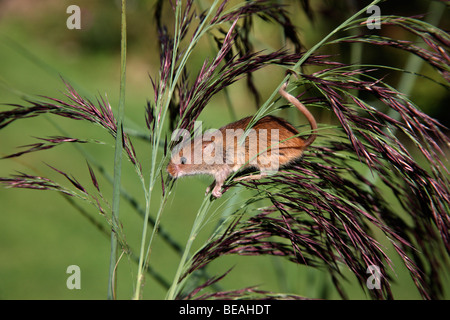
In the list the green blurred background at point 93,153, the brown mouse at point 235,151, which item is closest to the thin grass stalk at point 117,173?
the green blurred background at point 93,153

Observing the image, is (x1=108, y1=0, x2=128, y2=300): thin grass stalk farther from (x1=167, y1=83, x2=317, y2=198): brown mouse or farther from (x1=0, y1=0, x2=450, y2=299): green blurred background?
(x1=167, y1=83, x2=317, y2=198): brown mouse

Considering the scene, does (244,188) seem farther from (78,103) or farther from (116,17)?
(116,17)

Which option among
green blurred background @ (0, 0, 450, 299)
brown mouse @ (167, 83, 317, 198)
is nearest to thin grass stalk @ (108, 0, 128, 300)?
green blurred background @ (0, 0, 450, 299)

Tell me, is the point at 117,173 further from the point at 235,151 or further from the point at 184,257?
the point at 235,151

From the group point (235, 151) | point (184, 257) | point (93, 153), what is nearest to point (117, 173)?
point (184, 257)

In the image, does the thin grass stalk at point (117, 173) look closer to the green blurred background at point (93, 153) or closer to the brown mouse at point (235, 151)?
the green blurred background at point (93, 153)

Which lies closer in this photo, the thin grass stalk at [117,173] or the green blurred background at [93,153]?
the thin grass stalk at [117,173]
